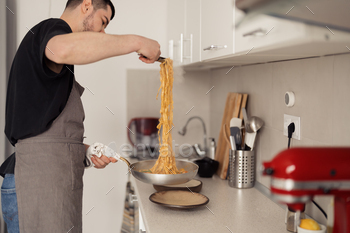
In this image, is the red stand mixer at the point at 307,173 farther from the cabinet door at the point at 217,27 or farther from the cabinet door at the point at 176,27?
the cabinet door at the point at 176,27

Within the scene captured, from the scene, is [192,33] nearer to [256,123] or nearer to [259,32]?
[256,123]

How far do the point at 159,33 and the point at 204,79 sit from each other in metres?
0.50

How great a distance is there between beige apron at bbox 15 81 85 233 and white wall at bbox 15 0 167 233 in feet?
3.79

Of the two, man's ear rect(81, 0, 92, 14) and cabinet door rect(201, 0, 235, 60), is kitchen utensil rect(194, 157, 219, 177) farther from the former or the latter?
man's ear rect(81, 0, 92, 14)

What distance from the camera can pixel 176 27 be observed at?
2.30 metres

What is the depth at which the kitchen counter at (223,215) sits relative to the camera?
1.27 m

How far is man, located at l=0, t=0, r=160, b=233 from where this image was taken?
4.25 feet

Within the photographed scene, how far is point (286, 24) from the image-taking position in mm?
815

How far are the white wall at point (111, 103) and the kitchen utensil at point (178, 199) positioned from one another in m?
1.15

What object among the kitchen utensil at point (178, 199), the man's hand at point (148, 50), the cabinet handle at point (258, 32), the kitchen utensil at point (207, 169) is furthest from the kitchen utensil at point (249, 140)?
the cabinet handle at point (258, 32)

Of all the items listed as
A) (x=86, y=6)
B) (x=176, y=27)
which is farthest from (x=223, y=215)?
(x=176, y=27)

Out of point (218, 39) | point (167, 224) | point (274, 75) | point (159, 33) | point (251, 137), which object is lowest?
point (167, 224)

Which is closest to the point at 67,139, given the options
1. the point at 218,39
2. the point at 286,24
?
the point at 218,39

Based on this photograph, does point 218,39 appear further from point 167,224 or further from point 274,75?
point 167,224
